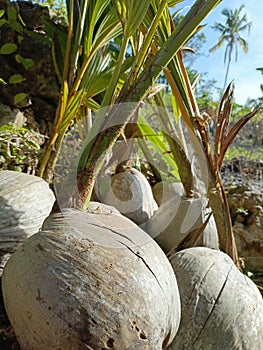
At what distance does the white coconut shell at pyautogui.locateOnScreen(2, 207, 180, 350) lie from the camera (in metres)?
0.52

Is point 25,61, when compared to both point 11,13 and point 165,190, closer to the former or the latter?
point 11,13

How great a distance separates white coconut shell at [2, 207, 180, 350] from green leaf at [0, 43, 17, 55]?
2.43 feet

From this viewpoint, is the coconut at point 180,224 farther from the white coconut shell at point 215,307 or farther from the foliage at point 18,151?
the foliage at point 18,151

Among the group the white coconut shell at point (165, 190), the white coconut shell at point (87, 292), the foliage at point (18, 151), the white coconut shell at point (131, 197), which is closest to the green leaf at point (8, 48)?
the foliage at point (18, 151)

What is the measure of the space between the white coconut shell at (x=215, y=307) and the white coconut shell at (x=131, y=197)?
239 millimetres

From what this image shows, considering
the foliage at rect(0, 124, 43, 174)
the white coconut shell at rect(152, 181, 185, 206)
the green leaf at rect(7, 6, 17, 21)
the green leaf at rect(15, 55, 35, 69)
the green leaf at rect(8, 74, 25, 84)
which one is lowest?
the white coconut shell at rect(152, 181, 185, 206)

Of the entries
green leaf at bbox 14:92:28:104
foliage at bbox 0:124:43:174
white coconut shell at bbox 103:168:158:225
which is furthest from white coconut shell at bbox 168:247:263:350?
green leaf at bbox 14:92:28:104

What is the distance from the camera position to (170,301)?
0.60 m

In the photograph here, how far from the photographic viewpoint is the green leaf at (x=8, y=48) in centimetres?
115

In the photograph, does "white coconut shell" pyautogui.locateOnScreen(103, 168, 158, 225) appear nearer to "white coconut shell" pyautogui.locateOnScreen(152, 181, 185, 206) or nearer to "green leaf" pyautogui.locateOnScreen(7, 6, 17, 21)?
"white coconut shell" pyautogui.locateOnScreen(152, 181, 185, 206)

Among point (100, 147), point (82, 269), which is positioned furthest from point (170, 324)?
point (100, 147)

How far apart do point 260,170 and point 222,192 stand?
78.3 inches

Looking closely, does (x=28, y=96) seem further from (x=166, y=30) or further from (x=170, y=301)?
(x=170, y=301)

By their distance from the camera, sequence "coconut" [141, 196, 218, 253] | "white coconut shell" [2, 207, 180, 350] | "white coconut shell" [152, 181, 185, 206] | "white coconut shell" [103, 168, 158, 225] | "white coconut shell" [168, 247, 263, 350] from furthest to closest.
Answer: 1. "white coconut shell" [152, 181, 185, 206]
2. "white coconut shell" [103, 168, 158, 225]
3. "coconut" [141, 196, 218, 253]
4. "white coconut shell" [168, 247, 263, 350]
5. "white coconut shell" [2, 207, 180, 350]
